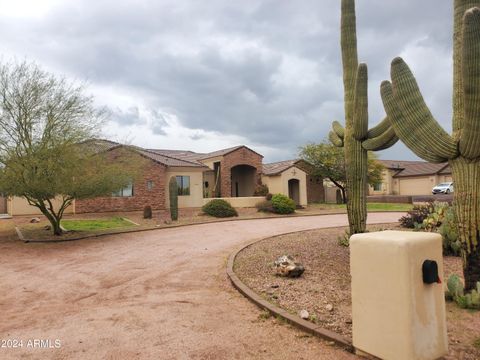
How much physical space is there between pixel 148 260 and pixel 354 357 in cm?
715

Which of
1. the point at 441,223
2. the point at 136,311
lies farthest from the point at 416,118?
the point at 441,223

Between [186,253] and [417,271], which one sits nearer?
[417,271]

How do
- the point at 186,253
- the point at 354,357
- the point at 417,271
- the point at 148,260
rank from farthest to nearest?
1. the point at 186,253
2. the point at 148,260
3. the point at 354,357
4. the point at 417,271

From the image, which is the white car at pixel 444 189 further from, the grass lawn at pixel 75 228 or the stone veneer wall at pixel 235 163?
the grass lawn at pixel 75 228

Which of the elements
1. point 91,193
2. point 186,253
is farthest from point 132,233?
point 186,253

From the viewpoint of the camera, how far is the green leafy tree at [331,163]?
3206 cm

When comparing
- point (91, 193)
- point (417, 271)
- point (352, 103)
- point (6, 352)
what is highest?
point (352, 103)

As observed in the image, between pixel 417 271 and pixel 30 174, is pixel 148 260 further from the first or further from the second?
pixel 417 271

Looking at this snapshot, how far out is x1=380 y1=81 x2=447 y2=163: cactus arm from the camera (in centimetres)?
564

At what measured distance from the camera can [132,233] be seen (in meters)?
15.7

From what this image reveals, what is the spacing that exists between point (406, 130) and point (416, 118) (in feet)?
0.85

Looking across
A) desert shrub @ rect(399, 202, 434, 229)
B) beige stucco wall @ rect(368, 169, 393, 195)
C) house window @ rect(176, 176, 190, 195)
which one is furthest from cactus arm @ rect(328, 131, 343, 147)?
beige stucco wall @ rect(368, 169, 393, 195)

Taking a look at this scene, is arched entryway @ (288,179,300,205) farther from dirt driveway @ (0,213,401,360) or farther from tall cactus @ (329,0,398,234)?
tall cactus @ (329,0,398,234)

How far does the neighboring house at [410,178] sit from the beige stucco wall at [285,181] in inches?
551
